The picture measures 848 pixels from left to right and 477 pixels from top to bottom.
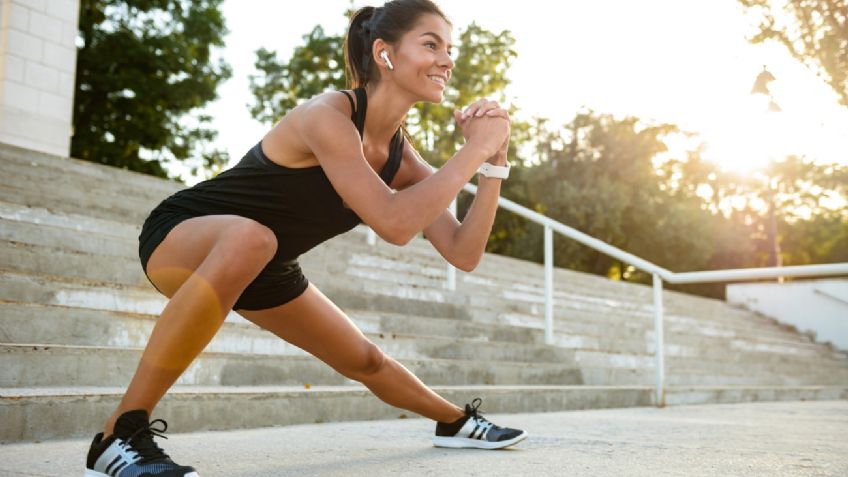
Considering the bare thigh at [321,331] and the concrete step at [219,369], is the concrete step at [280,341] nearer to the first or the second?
the concrete step at [219,369]

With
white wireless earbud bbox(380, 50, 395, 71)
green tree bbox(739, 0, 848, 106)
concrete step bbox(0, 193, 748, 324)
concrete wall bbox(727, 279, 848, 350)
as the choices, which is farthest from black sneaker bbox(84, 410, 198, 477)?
concrete wall bbox(727, 279, 848, 350)

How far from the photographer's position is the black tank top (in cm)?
227

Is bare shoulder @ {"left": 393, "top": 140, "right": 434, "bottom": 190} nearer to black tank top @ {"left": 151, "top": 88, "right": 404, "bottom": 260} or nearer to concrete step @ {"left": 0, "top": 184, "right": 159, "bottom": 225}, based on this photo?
black tank top @ {"left": 151, "top": 88, "right": 404, "bottom": 260}

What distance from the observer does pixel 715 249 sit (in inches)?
1168

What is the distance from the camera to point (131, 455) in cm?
198

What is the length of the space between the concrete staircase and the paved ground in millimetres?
159

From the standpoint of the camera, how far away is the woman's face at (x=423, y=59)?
2.31m

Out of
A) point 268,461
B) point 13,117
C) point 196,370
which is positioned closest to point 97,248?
point 196,370

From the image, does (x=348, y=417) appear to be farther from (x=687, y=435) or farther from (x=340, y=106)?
(x=340, y=106)

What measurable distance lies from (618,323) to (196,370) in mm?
6632

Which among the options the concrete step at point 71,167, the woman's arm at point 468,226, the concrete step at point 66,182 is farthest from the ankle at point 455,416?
the concrete step at point 71,167

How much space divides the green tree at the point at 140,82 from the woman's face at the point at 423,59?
20.5 m

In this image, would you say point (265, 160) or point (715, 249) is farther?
point (715, 249)

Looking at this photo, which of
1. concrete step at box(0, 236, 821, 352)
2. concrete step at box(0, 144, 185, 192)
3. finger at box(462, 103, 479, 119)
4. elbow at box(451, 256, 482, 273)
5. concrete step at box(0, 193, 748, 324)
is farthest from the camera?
concrete step at box(0, 144, 185, 192)
